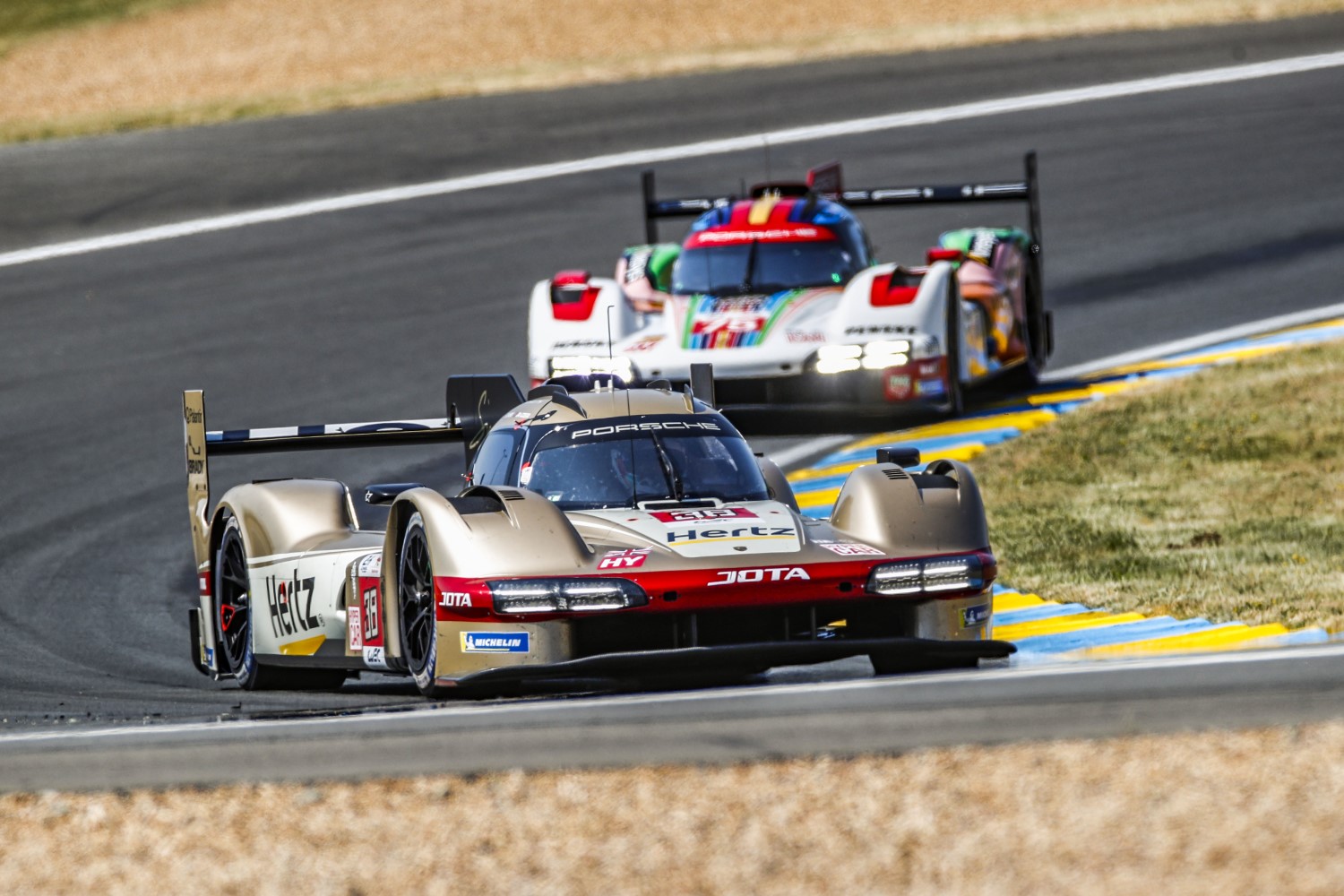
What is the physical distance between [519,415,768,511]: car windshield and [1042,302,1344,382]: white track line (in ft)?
27.9

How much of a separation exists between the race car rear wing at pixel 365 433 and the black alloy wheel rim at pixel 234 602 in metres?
0.16

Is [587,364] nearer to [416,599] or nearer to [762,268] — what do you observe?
[762,268]

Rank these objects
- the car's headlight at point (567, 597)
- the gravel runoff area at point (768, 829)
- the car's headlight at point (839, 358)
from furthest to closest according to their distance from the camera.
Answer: the car's headlight at point (839, 358)
the car's headlight at point (567, 597)
the gravel runoff area at point (768, 829)

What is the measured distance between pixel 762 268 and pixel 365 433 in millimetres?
5577

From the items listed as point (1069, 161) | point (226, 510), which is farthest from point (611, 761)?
point (1069, 161)

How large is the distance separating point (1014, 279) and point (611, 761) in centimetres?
1085

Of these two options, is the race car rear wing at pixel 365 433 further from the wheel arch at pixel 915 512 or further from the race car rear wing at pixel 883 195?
the race car rear wing at pixel 883 195

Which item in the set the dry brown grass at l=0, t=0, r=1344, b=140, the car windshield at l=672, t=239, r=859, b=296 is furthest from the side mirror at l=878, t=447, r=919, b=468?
the dry brown grass at l=0, t=0, r=1344, b=140

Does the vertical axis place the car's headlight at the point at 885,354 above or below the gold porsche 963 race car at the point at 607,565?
above

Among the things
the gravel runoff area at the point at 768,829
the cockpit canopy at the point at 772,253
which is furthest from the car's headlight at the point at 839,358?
the gravel runoff area at the point at 768,829

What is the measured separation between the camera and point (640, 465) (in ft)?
28.1

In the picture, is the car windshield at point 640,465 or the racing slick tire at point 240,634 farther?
the racing slick tire at point 240,634

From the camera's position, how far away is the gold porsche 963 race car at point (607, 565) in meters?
7.39

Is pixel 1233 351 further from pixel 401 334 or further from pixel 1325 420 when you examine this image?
pixel 401 334
